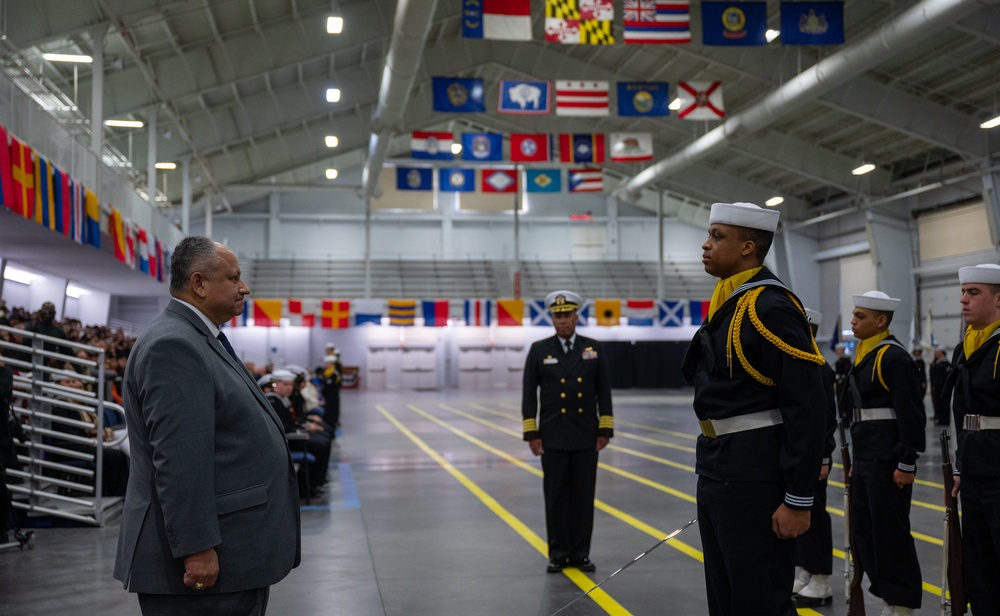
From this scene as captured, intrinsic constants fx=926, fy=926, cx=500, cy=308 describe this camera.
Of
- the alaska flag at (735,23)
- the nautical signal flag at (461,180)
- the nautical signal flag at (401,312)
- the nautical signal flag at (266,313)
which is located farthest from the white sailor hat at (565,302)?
the nautical signal flag at (401,312)

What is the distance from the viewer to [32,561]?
23.5ft

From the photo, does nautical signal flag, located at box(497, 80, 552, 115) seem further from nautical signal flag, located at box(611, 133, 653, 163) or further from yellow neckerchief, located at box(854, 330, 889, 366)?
yellow neckerchief, located at box(854, 330, 889, 366)

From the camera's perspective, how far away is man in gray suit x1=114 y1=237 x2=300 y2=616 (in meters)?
2.95

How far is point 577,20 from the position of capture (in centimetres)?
1673

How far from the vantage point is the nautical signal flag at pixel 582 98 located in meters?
21.9

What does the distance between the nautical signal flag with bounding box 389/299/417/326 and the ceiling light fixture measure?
69.3 ft

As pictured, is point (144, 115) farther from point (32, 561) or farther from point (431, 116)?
point (32, 561)

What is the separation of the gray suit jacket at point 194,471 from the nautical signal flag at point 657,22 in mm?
14663

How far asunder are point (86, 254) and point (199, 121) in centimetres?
995

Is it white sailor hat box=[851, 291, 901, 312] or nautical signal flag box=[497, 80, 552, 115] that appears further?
nautical signal flag box=[497, 80, 552, 115]

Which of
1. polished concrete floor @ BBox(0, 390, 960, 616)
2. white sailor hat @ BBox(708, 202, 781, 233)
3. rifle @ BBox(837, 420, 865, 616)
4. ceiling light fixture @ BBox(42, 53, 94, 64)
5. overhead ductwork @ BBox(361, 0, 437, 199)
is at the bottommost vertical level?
polished concrete floor @ BBox(0, 390, 960, 616)


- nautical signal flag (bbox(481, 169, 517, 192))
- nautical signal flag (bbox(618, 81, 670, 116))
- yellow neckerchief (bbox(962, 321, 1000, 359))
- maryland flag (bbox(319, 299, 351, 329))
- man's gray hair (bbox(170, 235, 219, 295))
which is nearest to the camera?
man's gray hair (bbox(170, 235, 219, 295))

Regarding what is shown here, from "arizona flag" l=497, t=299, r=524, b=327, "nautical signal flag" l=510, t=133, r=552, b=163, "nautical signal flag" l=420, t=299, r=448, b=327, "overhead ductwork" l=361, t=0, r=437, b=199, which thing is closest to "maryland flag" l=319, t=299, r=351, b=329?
"nautical signal flag" l=420, t=299, r=448, b=327

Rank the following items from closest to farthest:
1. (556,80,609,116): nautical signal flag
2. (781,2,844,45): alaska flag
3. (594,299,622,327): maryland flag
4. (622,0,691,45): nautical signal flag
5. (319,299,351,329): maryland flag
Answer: (622,0,691,45): nautical signal flag → (781,2,844,45): alaska flag → (556,80,609,116): nautical signal flag → (594,299,622,327): maryland flag → (319,299,351,329): maryland flag
